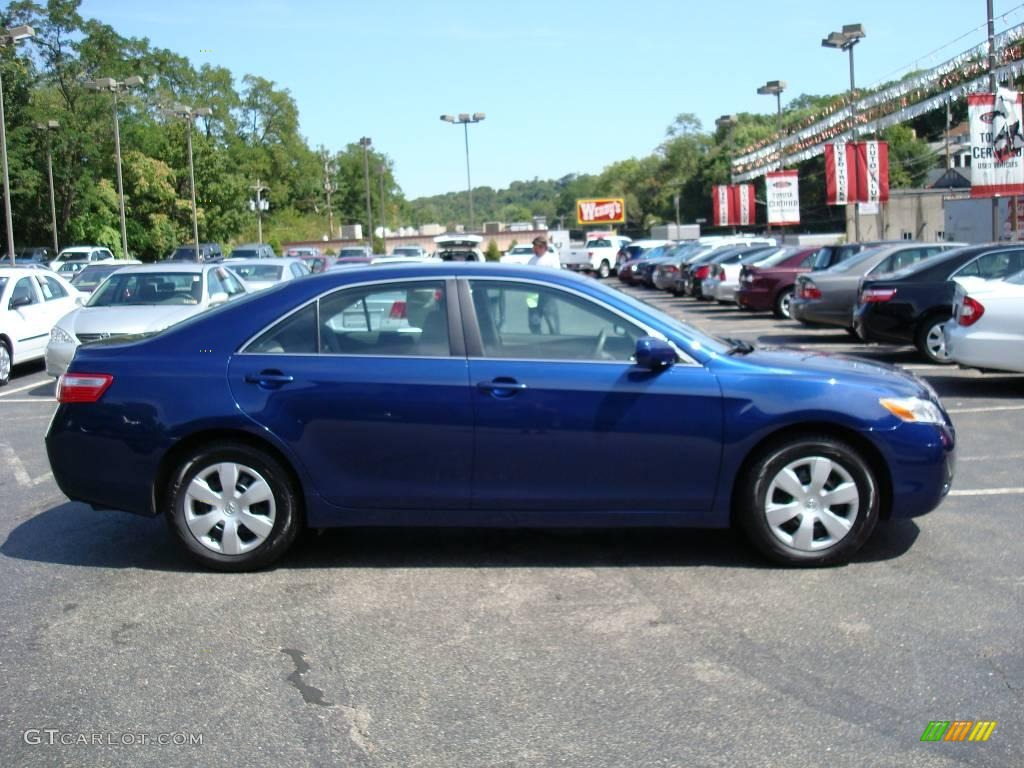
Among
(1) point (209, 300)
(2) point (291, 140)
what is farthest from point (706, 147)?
(1) point (209, 300)

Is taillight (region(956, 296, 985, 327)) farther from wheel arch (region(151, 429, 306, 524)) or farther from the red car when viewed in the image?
the red car

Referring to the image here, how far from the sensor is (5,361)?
15086 mm

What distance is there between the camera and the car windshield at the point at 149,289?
14.2 meters

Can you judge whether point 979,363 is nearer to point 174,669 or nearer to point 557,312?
point 557,312

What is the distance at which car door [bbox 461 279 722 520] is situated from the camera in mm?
5699

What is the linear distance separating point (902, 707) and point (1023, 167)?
2106 centimetres

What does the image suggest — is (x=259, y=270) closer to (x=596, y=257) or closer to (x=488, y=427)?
(x=488, y=427)

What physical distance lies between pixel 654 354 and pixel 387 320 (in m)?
1.41

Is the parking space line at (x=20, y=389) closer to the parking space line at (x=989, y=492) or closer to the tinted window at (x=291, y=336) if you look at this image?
the tinted window at (x=291, y=336)

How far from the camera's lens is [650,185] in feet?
428

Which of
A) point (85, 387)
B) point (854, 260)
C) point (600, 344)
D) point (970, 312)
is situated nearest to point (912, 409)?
point (600, 344)

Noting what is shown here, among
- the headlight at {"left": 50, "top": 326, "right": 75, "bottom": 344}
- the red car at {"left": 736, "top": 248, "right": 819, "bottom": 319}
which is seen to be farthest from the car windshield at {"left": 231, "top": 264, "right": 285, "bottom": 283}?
the red car at {"left": 736, "top": 248, "right": 819, "bottom": 319}
